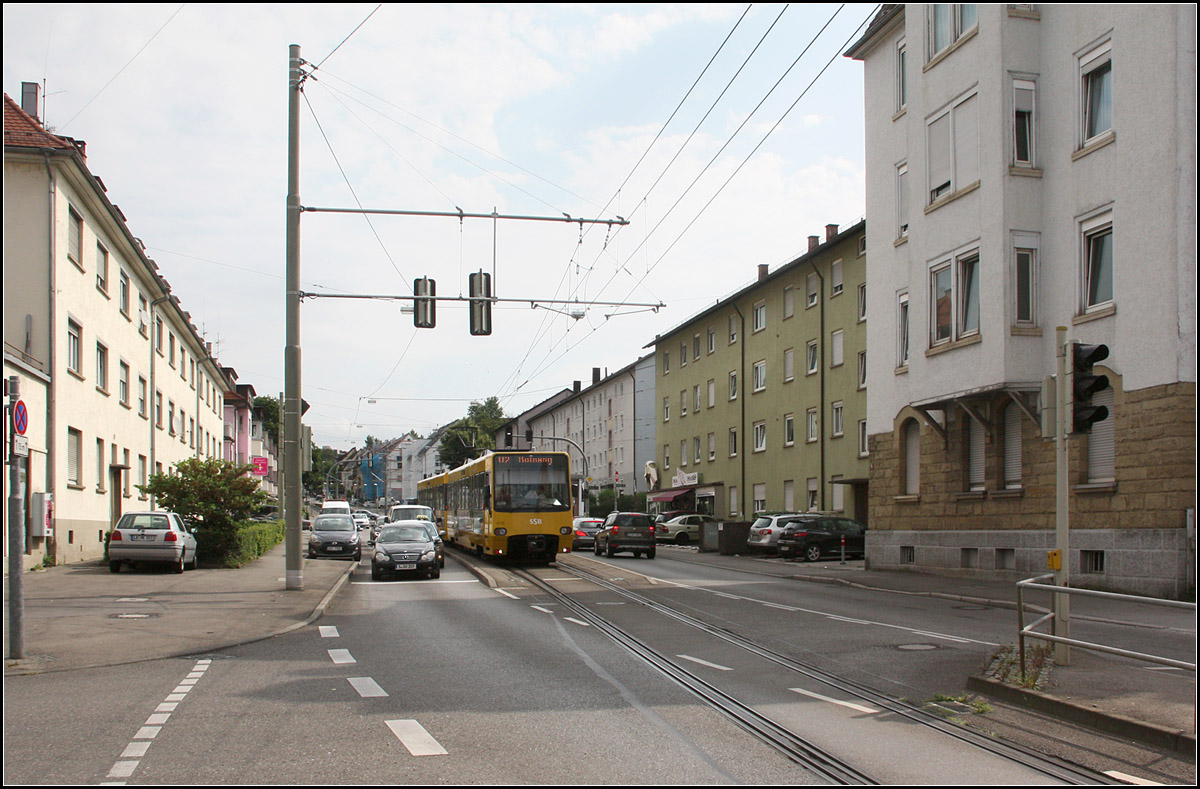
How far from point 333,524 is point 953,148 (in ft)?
69.2

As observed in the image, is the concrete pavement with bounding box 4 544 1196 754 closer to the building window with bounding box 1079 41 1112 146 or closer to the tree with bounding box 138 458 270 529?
the tree with bounding box 138 458 270 529

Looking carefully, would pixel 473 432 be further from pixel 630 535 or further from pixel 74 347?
pixel 74 347

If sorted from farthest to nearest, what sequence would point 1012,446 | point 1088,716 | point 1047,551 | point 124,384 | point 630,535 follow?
1. point 630,535
2. point 124,384
3. point 1012,446
4. point 1047,551
5. point 1088,716

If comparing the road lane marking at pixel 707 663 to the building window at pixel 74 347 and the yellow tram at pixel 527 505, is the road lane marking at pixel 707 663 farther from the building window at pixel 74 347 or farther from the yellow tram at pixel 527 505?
the building window at pixel 74 347

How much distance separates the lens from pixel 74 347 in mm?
26797

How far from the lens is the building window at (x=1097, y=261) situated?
20016mm

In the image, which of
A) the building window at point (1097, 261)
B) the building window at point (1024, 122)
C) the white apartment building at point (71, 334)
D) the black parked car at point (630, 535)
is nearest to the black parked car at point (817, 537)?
the black parked car at point (630, 535)

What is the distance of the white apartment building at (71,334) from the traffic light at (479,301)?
325 inches

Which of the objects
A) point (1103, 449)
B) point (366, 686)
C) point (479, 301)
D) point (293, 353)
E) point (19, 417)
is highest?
point (479, 301)

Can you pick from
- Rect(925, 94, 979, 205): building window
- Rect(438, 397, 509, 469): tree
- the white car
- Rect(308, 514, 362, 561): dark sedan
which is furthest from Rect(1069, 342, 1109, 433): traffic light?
Rect(438, 397, 509, 469): tree

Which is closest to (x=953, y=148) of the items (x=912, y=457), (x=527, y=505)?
(x=912, y=457)

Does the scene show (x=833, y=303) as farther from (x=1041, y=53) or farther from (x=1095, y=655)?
(x=1095, y=655)

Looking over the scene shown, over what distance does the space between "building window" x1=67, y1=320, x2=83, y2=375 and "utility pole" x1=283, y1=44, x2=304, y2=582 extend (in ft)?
30.7

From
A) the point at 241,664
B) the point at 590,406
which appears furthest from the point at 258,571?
the point at 590,406
